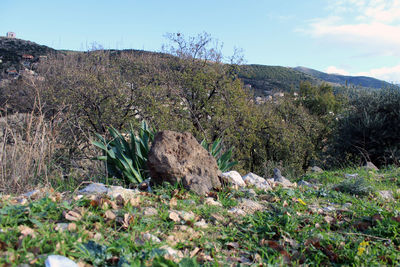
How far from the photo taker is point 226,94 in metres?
11.3

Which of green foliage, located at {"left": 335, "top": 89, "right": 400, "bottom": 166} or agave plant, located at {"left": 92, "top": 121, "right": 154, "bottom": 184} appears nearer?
agave plant, located at {"left": 92, "top": 121, "right": 154, "bottom": 184}

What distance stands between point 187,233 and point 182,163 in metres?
1.64

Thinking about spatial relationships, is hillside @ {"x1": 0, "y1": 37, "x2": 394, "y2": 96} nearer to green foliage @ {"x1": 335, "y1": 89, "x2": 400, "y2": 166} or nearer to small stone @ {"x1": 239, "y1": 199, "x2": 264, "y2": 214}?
green foliage @ {"x1": 335, "y1": 89, "x2": 400, "y2": 166}

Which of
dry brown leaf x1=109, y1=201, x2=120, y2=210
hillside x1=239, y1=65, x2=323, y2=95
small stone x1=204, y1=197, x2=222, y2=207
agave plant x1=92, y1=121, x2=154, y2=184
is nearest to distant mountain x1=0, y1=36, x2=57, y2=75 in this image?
hillside x1=239, y1=65, x2=323, y2=95

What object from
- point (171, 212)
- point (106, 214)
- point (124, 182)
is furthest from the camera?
point (124, 182)

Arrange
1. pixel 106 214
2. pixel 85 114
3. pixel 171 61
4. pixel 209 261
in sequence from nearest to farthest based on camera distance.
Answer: pixel 209 261 < pixel 106 214 < pixel 85 114 < pixel 171 61

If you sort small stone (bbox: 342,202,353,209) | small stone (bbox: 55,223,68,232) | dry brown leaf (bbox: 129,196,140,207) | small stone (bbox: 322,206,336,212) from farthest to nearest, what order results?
small stone (bbox: 342,202,353,209) → small stone (bbox: 322,206,336,212) → dry brown leaf (bbox: 129,196,140,207) → small stone (bbox: 55,223,68,232)

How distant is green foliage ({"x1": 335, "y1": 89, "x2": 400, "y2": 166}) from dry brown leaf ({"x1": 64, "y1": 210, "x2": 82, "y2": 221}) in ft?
26.9

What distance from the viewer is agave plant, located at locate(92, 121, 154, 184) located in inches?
189

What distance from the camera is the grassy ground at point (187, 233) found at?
2.22 metres

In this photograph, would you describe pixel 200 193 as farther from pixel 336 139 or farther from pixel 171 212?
pixel 336 139

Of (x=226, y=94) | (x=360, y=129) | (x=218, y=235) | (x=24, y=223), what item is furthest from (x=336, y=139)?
(x=24, y=223)

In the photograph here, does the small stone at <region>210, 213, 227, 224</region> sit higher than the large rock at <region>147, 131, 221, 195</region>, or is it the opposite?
the large rock at <region>147, 131, 221, 195</region>

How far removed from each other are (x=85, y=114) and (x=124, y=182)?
5.17 m
